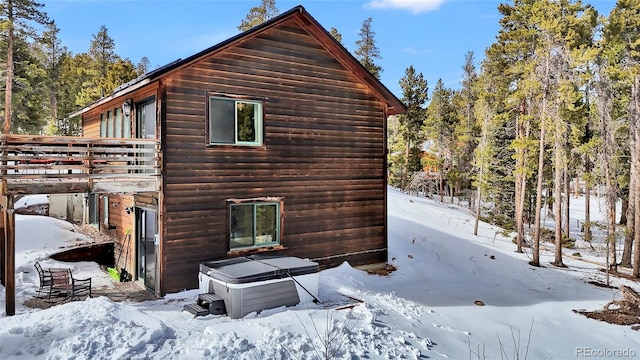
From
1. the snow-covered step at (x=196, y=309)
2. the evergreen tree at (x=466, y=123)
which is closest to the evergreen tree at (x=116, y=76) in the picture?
the snow-covered step at (x=196, y=309)

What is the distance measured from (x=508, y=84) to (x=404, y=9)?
37.0ft

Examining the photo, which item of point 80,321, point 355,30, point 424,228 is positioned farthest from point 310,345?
point 355,30

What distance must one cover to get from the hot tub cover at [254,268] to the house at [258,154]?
1026 mm

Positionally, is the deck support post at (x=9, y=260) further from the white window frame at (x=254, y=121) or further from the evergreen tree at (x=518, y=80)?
the evergreen tree at (x=518, y=80)

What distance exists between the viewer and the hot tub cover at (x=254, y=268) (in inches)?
356

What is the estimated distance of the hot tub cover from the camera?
9.04 metres

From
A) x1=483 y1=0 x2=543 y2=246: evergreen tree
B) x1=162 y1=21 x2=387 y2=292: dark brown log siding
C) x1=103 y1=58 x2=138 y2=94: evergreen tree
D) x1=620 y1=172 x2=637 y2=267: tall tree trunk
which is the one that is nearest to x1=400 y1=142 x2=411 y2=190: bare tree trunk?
x1=483 y1=0 x2=543 y2=246: evergreen tree

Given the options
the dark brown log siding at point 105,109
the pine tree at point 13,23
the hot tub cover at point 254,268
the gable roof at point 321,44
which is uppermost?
the pine tree at point 13,23

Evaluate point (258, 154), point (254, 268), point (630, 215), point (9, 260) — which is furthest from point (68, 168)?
point (630, 215)

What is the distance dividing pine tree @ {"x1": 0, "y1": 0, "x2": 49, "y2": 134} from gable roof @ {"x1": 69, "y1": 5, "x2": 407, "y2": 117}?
17.8 m

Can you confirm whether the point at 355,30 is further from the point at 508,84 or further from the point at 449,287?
the point at 449,287

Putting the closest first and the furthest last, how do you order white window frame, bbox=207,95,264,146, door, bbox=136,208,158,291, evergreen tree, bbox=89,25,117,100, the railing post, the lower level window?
the railing post → white window frame, bbox=207,95,264,146 → door, bbox=136,208,158,291 → the lower level window → evergreen tree, bbox=89,25,117,100

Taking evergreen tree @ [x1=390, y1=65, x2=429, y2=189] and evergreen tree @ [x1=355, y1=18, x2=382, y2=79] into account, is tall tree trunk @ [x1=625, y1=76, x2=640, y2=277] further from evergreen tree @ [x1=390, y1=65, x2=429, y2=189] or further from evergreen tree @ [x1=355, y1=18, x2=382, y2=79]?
evergreen tree @ [x1=355, y1=18, x2=382, y2=79]

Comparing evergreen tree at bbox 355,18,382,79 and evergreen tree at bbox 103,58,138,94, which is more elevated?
evergreen tree at bbox 355,18,382,79
